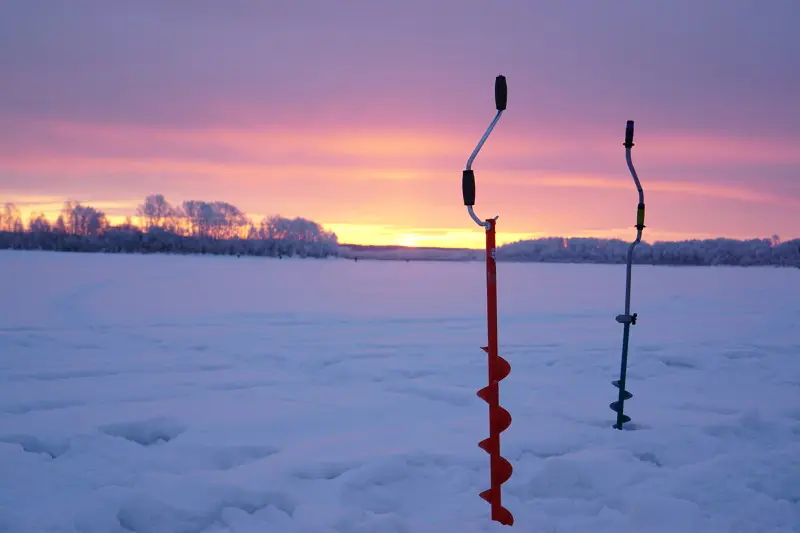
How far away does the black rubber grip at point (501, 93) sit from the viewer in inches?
113

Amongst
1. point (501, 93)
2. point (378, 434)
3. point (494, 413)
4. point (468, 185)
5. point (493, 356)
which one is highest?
point (501, 93)

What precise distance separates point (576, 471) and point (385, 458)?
1170mm

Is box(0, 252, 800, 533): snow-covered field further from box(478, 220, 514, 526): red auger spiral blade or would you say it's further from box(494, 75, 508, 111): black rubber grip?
box(494, 75, 508, 111): black rubber grip

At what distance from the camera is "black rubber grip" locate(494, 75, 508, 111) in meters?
2.88

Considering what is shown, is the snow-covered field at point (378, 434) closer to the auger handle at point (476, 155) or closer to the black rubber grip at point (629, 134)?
the auger handle at point (476, 155)

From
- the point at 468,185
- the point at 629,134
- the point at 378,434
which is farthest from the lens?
the point at 378,434

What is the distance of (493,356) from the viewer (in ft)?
9.35

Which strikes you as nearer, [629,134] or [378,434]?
[629,134]

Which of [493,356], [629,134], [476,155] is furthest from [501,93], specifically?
[629,134]

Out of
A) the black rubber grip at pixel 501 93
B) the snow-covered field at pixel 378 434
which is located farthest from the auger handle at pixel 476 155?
the snow-covered field at pixel 378 434

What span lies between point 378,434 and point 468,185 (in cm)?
226

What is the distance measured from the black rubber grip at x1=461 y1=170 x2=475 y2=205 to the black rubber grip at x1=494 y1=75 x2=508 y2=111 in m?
0.37

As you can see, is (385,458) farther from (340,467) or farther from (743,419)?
(743,419)

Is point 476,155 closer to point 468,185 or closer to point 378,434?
point 468,185
